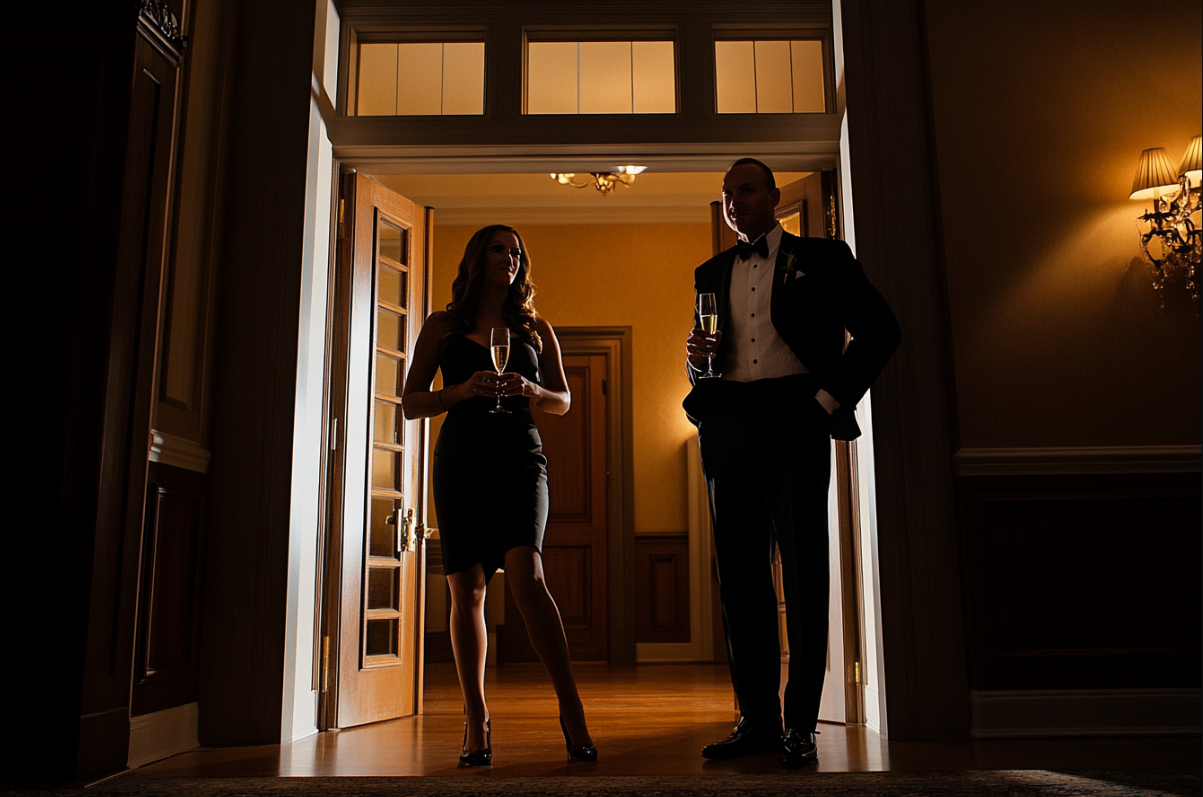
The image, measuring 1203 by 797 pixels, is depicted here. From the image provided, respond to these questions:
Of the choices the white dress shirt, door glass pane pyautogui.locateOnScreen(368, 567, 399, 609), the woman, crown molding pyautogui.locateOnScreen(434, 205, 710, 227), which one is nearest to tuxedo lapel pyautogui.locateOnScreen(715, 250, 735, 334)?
the white dress shirt

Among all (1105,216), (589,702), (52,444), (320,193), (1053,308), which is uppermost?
(320,193)

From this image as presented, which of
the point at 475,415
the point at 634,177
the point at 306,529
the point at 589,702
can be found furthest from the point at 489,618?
the point at 475,415

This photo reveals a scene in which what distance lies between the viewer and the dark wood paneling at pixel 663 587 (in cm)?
686

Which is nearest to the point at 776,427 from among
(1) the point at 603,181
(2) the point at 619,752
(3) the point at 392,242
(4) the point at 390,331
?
(2) the point at 619,752

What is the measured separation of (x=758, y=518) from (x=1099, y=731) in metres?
1.29

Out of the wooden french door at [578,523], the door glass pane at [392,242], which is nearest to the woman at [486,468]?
the door glass pane at [392,242]

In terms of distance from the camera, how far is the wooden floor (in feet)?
7.72

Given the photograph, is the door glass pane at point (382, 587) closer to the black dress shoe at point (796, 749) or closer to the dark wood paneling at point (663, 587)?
the black dress shoe at point (796, 749)

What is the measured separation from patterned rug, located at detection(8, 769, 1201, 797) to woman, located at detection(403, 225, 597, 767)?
A: 33 centimetres

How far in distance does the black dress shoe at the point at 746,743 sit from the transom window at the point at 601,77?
2164 millimetres

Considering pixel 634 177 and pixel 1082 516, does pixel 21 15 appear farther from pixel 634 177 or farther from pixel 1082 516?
pixel 634 177

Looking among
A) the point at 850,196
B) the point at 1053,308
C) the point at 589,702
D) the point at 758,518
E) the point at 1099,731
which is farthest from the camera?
the point at 589,702

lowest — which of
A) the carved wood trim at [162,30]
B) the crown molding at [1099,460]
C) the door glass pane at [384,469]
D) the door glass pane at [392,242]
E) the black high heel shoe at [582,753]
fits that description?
the black high heel shoe at [582,753]

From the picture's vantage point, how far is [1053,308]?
3.03 m
